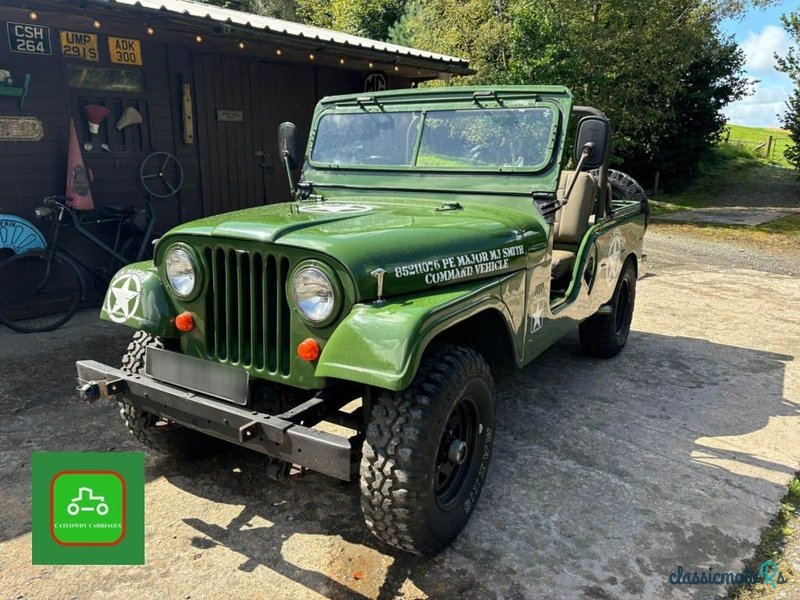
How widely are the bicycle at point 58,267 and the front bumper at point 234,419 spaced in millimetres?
3244

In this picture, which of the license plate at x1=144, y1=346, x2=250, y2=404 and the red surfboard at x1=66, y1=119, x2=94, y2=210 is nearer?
the license plate at x1=144, y1=346, x2=250, y2=404

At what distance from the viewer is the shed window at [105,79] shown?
599cm

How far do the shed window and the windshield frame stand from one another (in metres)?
3.15

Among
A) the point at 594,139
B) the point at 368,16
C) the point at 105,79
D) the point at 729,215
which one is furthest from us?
the point at 368,16

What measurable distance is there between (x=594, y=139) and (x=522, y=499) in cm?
184

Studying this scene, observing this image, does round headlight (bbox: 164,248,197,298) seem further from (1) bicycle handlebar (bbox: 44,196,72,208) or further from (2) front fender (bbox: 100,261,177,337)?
(1) bicycle handlebar (bbox: 44,196,72,208)

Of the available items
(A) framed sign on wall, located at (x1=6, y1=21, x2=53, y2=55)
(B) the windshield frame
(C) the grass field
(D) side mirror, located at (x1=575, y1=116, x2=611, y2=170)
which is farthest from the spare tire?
(C) the grass field

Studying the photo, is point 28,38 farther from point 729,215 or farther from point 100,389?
point 729,215

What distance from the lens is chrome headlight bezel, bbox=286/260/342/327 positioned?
2.40m

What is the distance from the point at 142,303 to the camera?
2.90m

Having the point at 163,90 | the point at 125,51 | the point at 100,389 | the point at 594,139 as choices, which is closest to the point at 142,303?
the point at 100,389

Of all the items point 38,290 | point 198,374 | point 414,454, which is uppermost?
point 198,374

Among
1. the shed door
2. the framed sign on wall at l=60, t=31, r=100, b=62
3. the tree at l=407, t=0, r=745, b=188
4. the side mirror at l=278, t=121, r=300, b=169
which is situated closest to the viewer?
the side mirror at l=278, t=121, r=300, b=169

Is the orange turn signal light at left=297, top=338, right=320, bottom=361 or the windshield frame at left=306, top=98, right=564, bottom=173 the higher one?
the windshield frame at left=306, top=98, right=564, bottom=173
